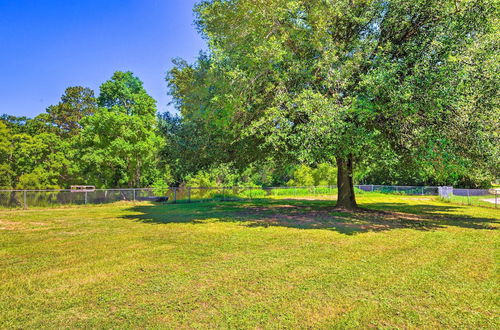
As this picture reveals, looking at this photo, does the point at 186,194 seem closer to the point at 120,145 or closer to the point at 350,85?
the point at 120,145

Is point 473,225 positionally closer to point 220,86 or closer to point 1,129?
point 220,86

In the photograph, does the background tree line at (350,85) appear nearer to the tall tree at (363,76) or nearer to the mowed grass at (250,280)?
the tall tree at (363,76)

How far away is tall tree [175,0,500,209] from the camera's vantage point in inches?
385

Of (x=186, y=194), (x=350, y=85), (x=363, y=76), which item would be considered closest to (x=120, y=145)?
(x=186, y=194)

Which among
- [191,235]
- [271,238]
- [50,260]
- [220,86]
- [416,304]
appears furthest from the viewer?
[220,86]

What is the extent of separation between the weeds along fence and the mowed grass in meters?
10.8

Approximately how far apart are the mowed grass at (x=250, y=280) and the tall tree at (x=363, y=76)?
11.7ft

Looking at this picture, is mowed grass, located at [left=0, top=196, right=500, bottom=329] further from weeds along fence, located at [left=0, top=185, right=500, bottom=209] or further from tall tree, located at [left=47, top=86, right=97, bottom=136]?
tall tree, located at [left=47, top=86, right=97, bottom=136]

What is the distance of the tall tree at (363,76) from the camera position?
32.1ft

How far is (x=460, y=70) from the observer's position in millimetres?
9578

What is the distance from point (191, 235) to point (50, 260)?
12.3 feet

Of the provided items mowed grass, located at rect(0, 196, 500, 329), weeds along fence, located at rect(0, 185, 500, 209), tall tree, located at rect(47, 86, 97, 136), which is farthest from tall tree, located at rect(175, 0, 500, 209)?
tall tree, located at rect(47, 86, 97, 136)

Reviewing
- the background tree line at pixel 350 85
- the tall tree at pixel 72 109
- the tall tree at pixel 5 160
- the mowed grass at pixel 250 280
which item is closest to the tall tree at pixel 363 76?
the background tree line at pixel 350 85

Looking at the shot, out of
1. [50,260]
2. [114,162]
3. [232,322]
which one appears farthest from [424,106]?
[114,162]
